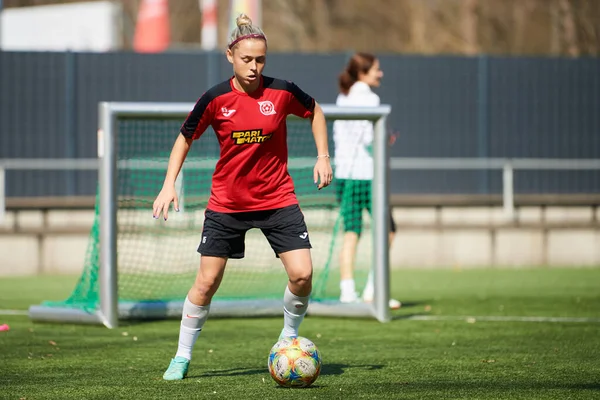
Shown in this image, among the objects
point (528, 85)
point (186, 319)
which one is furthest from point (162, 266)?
point (528, 85)

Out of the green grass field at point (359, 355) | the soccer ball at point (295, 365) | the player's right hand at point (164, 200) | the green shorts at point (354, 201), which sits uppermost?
the player's right hand at point (164, 200)

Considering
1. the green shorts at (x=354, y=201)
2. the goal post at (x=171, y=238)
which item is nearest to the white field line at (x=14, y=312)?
the goal post at (x=171, y=238)

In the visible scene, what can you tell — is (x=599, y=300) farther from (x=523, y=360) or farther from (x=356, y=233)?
(x=523, y=360)

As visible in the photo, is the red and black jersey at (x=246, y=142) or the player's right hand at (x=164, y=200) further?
the red and black jersey at (x=246, y=142)

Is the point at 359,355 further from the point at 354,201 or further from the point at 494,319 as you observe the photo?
the point at 354,201

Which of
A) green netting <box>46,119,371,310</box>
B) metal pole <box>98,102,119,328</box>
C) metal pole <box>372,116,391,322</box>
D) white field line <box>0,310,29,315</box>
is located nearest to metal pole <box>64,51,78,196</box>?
green netting <box>46,119,371,310</box>

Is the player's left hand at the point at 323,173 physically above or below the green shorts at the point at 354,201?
above

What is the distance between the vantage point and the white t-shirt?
10289 millimetres

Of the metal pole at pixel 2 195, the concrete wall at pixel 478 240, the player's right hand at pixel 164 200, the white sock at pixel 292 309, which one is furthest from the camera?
the concrete wall at pixel 478 240

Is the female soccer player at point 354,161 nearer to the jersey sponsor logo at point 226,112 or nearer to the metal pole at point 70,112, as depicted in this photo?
the jersey sponsor logo at point 226,112

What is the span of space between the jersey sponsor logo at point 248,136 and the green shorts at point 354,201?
12.5ft

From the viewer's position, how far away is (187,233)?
1298cm

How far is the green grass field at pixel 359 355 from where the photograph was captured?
6.30 m

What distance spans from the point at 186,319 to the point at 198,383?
44 centimetres
